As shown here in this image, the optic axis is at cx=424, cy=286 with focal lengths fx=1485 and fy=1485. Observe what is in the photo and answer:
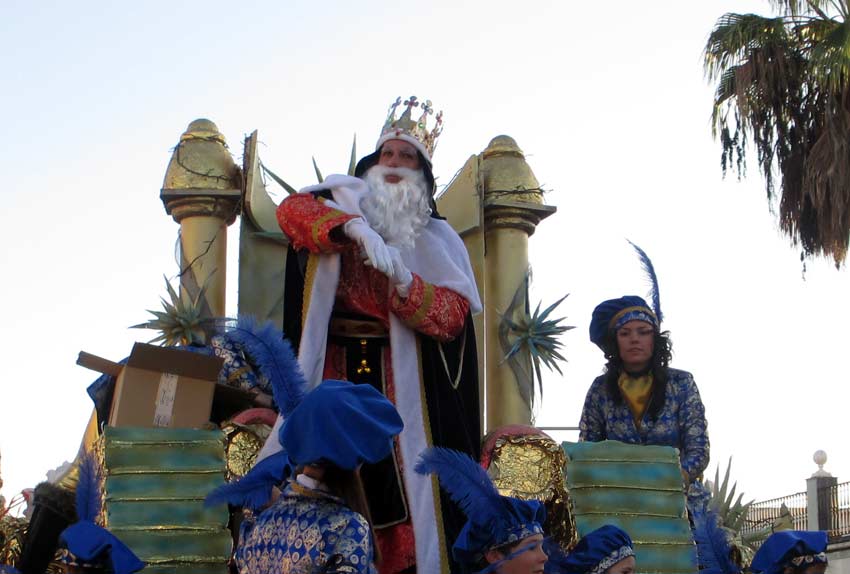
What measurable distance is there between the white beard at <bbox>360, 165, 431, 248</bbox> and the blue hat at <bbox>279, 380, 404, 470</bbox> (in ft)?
10.8

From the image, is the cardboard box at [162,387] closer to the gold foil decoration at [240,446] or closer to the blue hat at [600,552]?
the gold foil decoration at [240,446]

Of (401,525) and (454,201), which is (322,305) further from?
(454,201)

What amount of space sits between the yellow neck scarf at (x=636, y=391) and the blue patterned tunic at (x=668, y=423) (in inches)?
1.3

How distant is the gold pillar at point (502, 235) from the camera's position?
379 inches

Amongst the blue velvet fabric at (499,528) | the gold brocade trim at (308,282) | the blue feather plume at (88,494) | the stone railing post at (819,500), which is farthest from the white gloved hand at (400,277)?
the stone railing post at (819,500)

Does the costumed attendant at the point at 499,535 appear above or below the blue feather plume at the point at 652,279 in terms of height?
below

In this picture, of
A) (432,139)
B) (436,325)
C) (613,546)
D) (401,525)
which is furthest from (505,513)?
(432,139)

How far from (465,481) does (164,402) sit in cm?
224

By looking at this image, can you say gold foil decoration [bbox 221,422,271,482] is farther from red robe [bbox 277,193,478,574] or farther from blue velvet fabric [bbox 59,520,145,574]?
blue velvet fabric [bbox 59,520,145,574]

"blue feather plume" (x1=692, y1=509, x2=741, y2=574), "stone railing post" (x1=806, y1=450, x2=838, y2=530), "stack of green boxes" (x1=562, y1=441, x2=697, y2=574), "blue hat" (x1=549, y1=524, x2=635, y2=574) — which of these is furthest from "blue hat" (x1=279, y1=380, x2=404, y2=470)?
"stone railing post" (x1=806, y1=450, x2=838, y2=530)

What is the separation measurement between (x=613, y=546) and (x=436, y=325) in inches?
90.7

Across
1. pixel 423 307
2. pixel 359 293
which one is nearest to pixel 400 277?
pixel 423 307

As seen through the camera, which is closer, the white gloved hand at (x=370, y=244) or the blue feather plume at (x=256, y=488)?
the blue feather plume at (x=256, y=488)

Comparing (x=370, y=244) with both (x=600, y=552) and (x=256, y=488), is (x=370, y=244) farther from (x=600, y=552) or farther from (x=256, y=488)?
(x=600, y=552)
